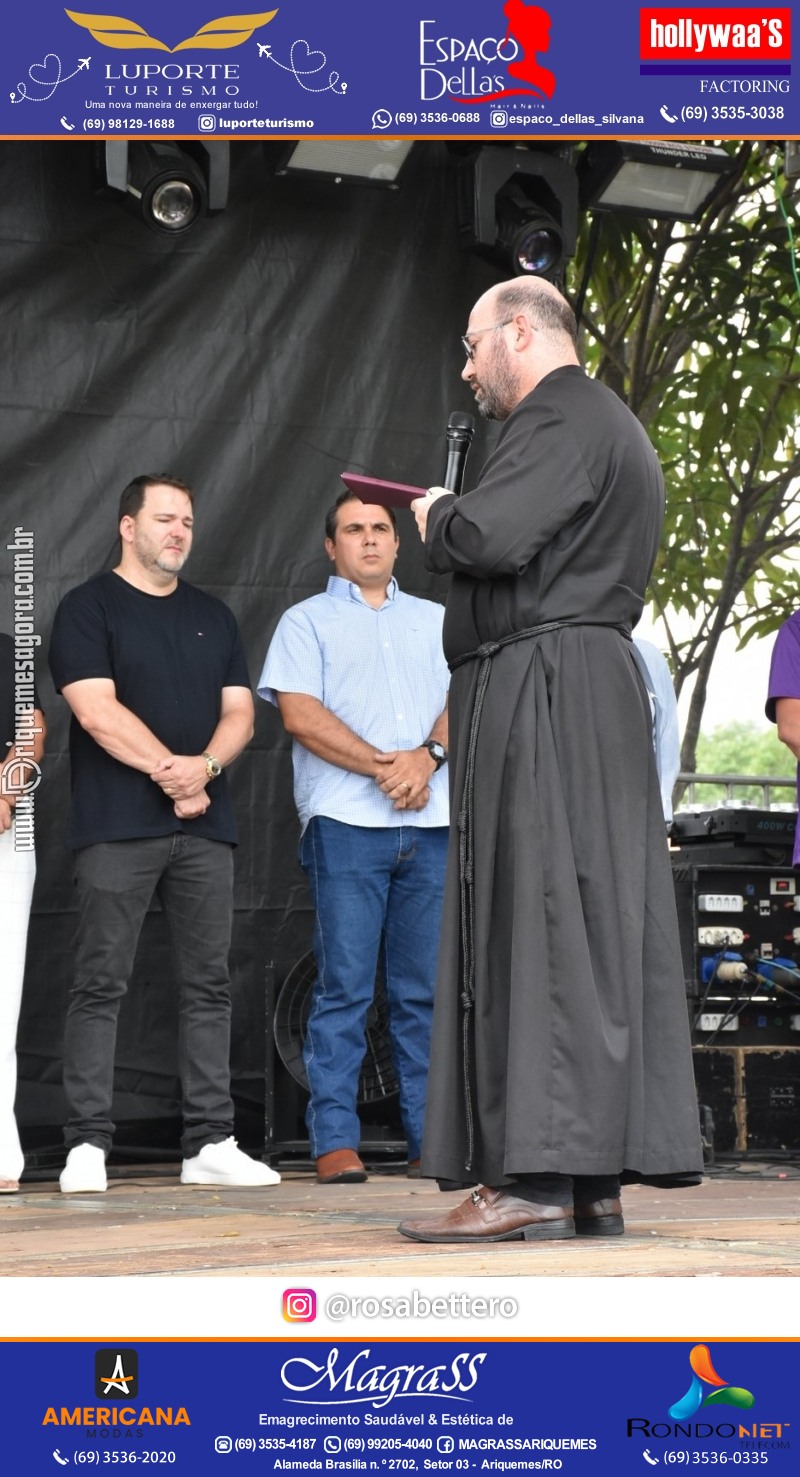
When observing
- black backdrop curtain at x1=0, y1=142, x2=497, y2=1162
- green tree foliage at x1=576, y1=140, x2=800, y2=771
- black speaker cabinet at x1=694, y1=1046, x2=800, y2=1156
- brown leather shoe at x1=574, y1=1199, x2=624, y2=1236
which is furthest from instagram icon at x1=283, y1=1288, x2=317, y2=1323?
green tree foliage at x1=576, y1=140, x2=800, y2=771

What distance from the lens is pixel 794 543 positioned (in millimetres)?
7809

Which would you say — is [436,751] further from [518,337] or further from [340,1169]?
[518,337]

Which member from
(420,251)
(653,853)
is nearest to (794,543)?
(420,251)

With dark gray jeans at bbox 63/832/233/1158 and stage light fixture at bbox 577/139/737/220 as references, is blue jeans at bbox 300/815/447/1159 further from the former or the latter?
stage light fixture at bbox 577/139/737/220

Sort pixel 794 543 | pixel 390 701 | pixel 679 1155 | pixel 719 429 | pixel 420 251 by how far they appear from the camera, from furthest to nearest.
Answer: pixel 794 543 → pixel 719 429 → pixel 420 251 → pixel 390 701 → pixel 679 1155

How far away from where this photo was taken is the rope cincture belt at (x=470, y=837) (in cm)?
295
